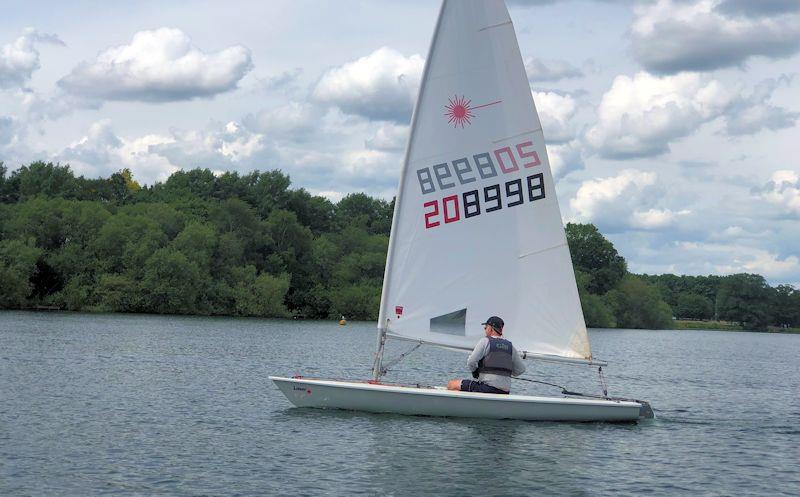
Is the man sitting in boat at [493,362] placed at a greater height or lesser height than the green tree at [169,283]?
lesser

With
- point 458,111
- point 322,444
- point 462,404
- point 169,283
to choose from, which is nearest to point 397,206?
point 458,111

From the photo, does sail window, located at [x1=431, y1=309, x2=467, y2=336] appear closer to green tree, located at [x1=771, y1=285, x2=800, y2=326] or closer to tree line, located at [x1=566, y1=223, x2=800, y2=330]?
tree line, located at [x1=566, y1=223, x2=800, y2=330]

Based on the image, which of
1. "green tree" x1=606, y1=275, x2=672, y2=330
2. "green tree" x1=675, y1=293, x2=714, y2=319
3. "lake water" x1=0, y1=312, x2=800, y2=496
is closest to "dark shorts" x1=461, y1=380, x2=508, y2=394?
"lake water" x1=0, y1=312, x2=800, y2=496

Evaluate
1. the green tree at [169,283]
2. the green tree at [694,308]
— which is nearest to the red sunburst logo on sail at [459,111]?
the green tree at [169,283]

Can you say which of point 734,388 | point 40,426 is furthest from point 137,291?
point 40,426

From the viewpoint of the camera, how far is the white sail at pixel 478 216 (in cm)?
2028

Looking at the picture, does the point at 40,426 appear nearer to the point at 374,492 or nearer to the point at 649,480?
the point at 374,492

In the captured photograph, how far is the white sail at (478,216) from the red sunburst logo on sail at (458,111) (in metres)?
0.02

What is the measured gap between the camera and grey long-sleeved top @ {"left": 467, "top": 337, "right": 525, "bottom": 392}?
65.9ft

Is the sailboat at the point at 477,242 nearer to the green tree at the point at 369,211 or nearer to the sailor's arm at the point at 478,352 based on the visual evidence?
the sailor's arm at the point at 478,352

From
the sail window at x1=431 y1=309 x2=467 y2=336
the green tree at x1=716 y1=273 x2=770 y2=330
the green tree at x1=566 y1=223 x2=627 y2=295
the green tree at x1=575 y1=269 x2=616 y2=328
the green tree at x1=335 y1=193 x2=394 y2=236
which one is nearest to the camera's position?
the sail window at x1=431 y1=309 x2=467 y2=336

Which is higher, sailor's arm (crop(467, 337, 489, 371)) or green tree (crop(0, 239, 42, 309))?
green tree (crop(0, 239, 42, 309))

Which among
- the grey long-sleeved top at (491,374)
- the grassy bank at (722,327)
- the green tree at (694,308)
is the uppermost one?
the green tree at (694,308)

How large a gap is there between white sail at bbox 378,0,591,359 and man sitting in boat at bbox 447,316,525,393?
0.69m
